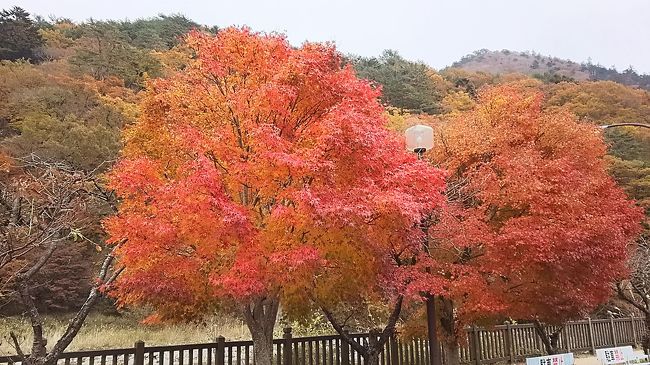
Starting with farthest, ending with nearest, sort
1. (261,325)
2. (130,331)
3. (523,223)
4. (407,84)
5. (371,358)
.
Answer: (407,84) → (130,331) → (371,358) → (523,223) → (261,325)

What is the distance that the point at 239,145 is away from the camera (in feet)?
31.2

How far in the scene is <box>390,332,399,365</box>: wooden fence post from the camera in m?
14.1

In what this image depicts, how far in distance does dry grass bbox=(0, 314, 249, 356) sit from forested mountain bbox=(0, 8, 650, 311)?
247 cm

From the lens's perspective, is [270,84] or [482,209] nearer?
[270,84]

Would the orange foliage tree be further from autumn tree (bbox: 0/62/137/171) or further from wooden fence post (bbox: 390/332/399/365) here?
autumn tree (bbox: 0/62/137/171)

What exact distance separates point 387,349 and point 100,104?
24535mm

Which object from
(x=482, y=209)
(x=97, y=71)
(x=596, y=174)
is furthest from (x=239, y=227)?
(x=97, y=71)

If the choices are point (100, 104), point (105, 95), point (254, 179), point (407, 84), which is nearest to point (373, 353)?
point (254, 179)

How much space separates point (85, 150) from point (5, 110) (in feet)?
20.2

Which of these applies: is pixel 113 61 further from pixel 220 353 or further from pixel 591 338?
pixel 591 338

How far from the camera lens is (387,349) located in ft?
46.5

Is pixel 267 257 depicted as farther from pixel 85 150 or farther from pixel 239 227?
pixel 85 150

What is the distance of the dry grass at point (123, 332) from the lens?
19750 millimetres

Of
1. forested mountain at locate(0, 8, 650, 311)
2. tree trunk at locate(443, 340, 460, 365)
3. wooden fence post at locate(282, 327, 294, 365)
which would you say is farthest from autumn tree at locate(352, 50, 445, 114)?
wooden fence post at locate(282, 327, 294, 365)
